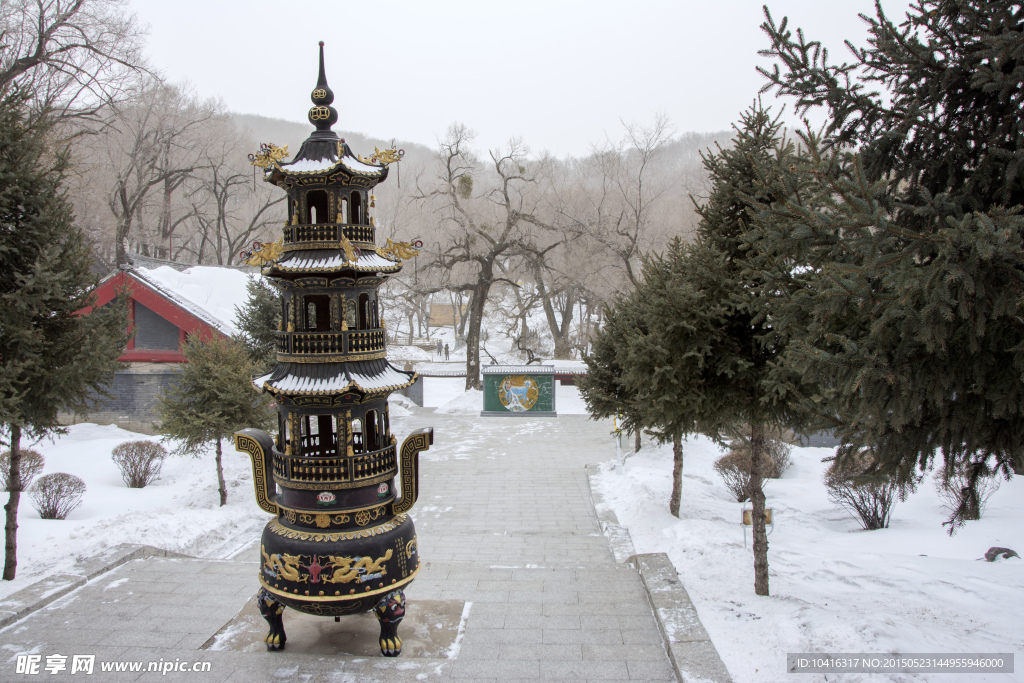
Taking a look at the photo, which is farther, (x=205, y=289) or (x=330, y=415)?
(x=205, y=289)

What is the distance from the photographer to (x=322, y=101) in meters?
8.43

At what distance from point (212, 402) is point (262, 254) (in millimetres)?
7922

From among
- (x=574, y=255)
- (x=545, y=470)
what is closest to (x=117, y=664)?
(x=545, y=470)

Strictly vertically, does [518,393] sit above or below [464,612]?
above

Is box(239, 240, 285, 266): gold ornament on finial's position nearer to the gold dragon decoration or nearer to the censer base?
the gold dragon decoration

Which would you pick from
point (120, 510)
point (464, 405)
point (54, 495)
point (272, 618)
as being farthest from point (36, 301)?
point (464, 405)

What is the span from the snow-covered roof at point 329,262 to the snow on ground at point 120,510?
629 cm

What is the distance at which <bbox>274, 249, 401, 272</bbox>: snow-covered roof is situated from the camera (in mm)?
7762

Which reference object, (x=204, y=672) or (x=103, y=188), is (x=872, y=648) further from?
(x=103, y=188)

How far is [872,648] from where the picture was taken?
6.64 metres

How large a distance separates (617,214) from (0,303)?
27.1 meters

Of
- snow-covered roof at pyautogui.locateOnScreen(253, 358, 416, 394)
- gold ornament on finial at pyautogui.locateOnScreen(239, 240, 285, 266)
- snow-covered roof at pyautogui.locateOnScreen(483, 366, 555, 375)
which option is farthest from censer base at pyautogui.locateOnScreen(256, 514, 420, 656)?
snow-covered roof at pyautogui.locateOnScreen(483, 366, 555, 375)

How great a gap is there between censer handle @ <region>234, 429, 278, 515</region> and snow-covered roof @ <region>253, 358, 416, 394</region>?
76cm

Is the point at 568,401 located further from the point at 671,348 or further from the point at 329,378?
the point at 329,378
